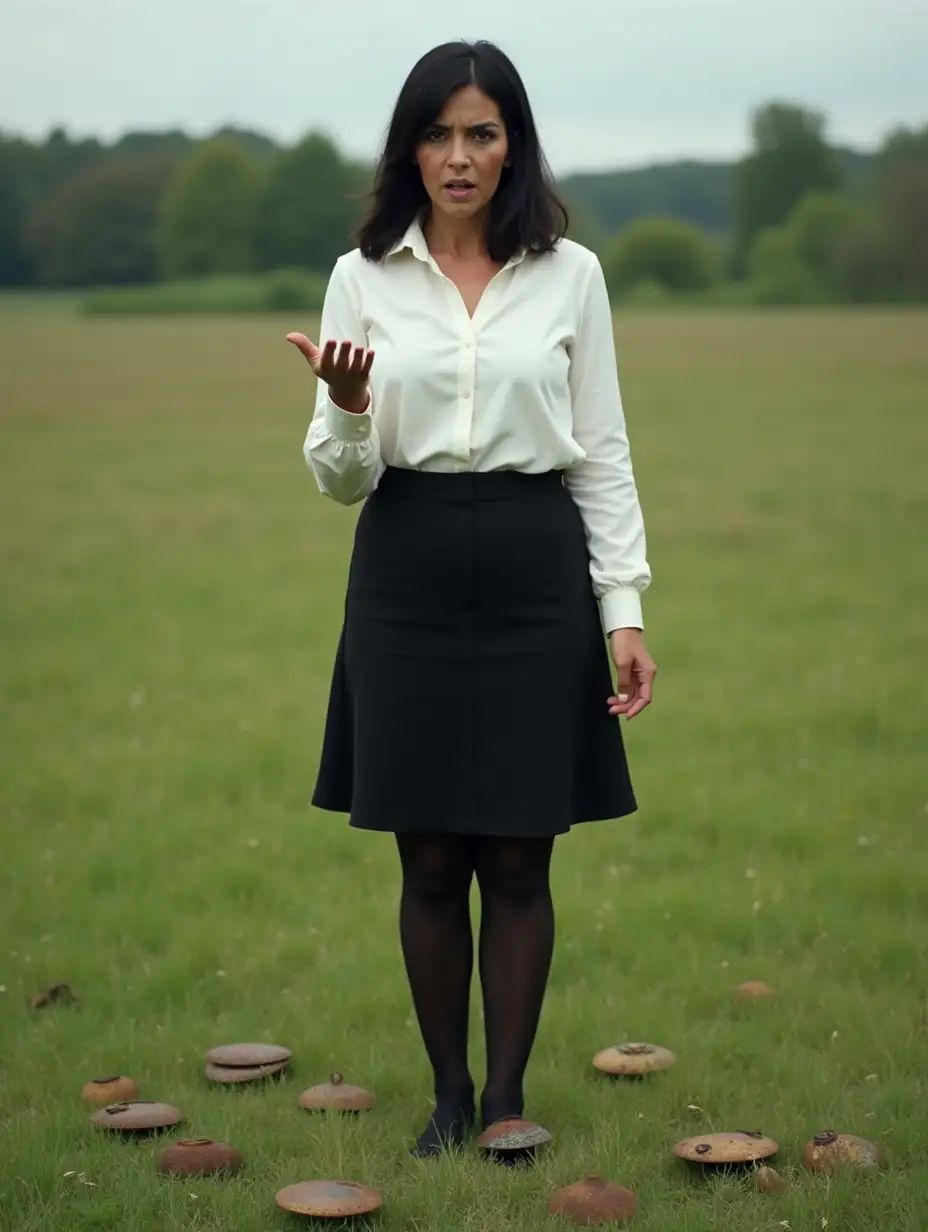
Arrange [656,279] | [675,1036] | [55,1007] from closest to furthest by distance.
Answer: [675,1036], [55,1007], [656,279]

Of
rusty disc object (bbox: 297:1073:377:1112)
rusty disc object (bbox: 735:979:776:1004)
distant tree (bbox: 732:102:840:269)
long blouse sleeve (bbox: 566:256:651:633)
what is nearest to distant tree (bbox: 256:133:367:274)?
distant tree (bbox: 732:102:840:269)

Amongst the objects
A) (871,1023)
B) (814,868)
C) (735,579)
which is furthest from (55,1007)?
(735,579)

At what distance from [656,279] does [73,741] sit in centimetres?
2391

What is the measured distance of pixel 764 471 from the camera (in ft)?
57.7

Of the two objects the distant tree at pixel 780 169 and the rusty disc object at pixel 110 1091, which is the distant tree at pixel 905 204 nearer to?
the distant tree at pixel 780 169

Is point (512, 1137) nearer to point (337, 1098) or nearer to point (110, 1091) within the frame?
point (337, 1098)

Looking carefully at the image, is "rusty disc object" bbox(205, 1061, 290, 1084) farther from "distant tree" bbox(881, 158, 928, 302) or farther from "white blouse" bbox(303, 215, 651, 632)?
"distant tree" bbox(881, 158, 928, 302)

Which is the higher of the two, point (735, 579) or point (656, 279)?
point (656, 279)

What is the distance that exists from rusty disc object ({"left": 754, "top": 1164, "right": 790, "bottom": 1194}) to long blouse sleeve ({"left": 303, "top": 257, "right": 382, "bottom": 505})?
1.48 m

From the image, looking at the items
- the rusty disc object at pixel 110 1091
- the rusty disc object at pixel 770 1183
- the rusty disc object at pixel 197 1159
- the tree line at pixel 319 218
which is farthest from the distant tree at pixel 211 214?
the rusty disc object at pixel 770 1183

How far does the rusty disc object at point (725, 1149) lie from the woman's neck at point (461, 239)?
1781 millimetres

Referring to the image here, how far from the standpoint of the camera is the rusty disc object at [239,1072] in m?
4.36

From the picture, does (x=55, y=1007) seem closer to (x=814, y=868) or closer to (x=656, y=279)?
(x=814, y=868)

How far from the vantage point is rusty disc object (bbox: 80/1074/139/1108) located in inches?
165
